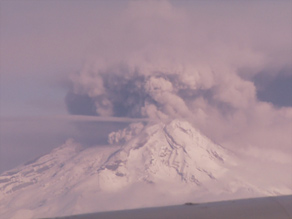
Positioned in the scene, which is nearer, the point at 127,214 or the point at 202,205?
the point at 127,214

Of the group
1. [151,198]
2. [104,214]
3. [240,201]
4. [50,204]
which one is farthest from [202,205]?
[151,198]

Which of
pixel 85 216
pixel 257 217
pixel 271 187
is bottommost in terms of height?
pixel 257 217

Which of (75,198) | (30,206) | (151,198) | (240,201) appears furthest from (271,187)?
(240,201)

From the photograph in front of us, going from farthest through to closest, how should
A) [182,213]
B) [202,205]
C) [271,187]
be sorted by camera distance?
1. [271,187]
2. [202,205]
3. [182,213]

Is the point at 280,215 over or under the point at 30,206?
under

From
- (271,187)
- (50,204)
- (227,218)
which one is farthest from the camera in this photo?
(271,187)

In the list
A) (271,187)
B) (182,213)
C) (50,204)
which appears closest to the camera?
(182,213)

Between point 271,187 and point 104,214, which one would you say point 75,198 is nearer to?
point 271,187

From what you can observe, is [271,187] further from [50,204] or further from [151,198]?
[50,204]

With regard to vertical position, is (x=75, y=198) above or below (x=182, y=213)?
above
